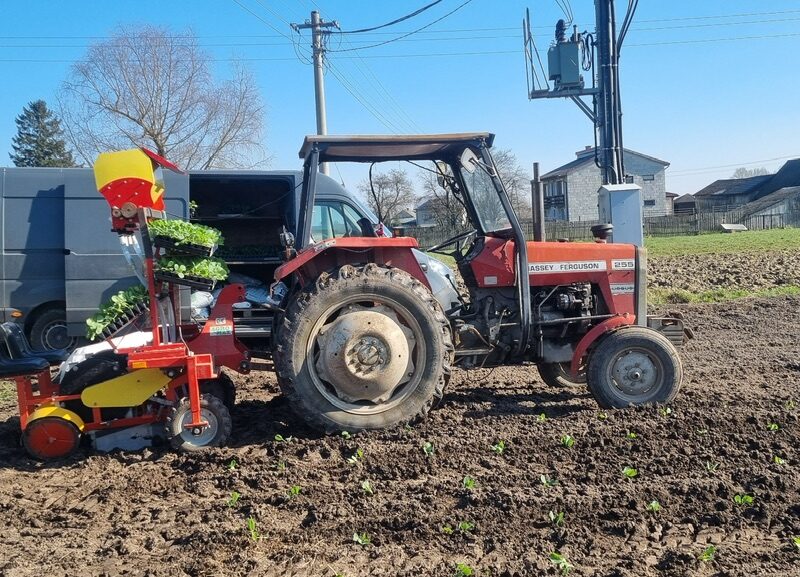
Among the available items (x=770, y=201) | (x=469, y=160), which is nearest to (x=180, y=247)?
(x=469, y=160)

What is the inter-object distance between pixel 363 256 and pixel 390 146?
91 cm

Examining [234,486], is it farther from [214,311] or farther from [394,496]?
[214,311]

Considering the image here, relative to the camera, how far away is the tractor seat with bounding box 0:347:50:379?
16.4 feet

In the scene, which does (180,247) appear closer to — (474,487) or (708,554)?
(474,487)

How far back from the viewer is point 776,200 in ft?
182

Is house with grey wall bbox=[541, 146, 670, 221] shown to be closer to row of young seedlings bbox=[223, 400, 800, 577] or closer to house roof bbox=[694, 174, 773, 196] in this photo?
house roof bbox=[694, 174, 773, 196]

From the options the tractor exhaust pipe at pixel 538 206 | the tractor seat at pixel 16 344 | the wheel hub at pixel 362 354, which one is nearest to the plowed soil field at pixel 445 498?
the wheel hub at pixel 362 354

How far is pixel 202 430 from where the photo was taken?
17.0 feet

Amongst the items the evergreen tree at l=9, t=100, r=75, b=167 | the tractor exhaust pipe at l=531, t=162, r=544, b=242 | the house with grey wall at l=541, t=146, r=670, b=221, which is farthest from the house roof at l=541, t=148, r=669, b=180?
the tractor exhaust pipe at l=531, t=162, r=544, b=242

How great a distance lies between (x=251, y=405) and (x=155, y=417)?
148 cm

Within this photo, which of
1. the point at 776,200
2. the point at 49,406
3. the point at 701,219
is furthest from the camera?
the point at 776,200

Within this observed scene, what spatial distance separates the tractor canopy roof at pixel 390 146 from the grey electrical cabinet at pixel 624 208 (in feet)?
21.2

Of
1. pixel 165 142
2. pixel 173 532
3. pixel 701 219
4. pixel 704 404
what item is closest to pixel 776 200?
pixel 701 219

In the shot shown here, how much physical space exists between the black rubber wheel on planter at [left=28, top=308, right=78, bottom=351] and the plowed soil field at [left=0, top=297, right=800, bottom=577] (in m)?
3.49
